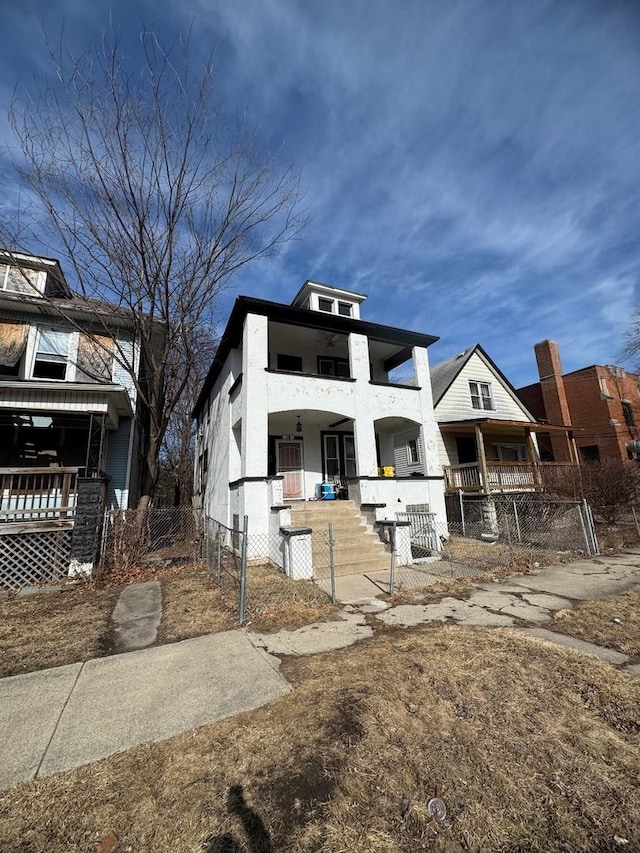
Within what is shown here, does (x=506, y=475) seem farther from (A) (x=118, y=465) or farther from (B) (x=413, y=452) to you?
(A) (x=118, y=465)

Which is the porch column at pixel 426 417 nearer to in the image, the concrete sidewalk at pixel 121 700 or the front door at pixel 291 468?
the front door at pixel 291 468

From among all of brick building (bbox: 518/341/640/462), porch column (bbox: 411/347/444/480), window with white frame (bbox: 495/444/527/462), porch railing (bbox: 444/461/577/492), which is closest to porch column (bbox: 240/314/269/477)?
porch column (bbox: 411/347/444/480)

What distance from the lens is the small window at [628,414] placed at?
24.3m

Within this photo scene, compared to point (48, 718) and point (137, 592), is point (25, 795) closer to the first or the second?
point (48, 718)

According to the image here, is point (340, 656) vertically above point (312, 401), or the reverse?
point (312, 401)

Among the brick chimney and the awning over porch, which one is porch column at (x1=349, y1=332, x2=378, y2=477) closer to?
the awning over porch

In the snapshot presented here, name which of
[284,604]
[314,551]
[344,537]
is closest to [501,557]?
[344,537]

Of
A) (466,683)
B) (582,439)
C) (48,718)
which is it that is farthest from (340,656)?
(582,439)

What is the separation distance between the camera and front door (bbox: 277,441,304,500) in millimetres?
13328

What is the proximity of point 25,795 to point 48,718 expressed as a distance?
108cm

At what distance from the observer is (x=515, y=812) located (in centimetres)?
202

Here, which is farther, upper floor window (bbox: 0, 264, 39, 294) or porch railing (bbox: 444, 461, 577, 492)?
porch railing (bbox: 444, 461, 577, 492)

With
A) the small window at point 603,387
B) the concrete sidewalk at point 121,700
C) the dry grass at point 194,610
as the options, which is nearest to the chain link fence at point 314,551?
the dry grass at point 194,610

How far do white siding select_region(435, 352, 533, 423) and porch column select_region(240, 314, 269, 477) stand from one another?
10472 millimetres
